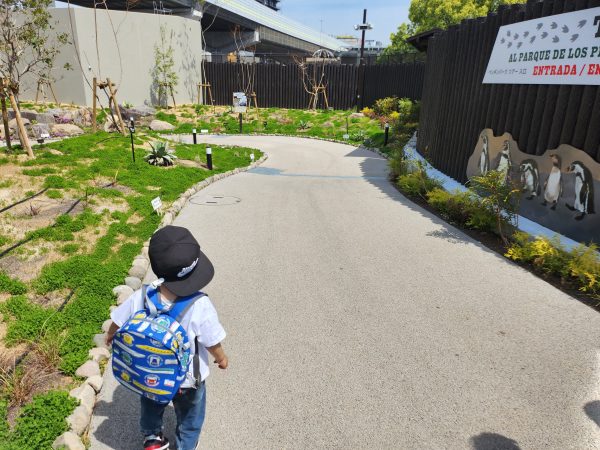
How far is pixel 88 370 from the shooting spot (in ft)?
12.4

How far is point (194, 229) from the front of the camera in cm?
807

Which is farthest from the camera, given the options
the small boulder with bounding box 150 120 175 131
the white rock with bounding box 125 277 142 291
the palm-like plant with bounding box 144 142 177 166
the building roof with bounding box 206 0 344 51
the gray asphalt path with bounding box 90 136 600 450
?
the building roof with bounding box 206 0 344 51

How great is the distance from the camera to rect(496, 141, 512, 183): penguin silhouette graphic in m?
7.89

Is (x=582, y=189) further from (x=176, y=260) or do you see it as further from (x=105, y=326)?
(x=105, y=326)

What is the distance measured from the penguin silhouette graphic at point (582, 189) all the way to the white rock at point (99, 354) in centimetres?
678

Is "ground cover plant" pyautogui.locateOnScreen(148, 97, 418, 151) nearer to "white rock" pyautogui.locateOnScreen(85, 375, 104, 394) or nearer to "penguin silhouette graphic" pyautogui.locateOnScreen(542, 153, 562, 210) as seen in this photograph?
"penguin silhouette graphic" pyautogui.locateOnScreen(542, 153, 562, 210)

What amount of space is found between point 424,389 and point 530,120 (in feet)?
18.9

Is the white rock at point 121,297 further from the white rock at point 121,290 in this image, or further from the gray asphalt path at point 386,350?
the gray asphalt path at point 386,350

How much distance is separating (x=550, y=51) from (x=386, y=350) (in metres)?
5.85

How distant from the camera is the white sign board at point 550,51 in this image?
6055 millimetres

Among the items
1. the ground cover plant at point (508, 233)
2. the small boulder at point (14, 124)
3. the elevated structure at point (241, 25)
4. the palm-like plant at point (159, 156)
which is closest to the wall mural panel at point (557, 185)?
the ground cover plant at point (508, 233)

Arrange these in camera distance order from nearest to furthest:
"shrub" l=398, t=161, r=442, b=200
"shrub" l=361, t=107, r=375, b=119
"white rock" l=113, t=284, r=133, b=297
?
"white rock" l=113, t=284, r=133, b=297
"shrub" l=398, t=161, r=442, b=200
"shrub" l=361, t=107, r=375, b=119

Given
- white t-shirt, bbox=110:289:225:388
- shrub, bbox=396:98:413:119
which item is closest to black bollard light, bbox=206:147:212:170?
white t-shirt, bbox=110:289:225:388

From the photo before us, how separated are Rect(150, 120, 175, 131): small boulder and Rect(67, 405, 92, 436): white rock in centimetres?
1945
